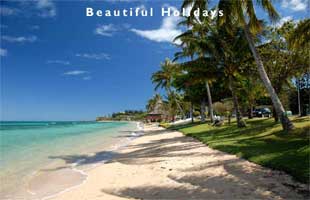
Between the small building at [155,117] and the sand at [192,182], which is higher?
the small building at [155,117]

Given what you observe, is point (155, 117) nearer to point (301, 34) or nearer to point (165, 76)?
point (165, 76)

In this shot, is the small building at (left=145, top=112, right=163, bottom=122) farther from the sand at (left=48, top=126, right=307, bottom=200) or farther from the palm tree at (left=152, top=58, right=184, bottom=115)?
the sand at (left=48, top=126, right=307, bottom=200)

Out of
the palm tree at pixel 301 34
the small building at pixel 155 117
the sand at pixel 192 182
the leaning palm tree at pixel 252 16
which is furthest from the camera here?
the small building at pixel 155 117

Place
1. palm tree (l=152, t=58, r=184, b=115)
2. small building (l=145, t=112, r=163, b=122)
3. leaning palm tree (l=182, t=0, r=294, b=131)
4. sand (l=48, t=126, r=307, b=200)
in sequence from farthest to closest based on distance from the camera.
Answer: small building (l=145, t=112, r=163, b=122)
palm tree (l=152, t=58, r=184, b=115)
leaning palm tree (l=182, t=0, r=294, b=131)
sand (l=48, t=126, r=307, b=200)

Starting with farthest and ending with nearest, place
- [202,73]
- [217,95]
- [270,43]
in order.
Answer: [217,95] < [202,73] < [270,43]

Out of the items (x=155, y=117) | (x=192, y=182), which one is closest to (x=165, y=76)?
(x=155, y=117)

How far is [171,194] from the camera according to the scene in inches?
203

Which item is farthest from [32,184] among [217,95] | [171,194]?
[217,95]

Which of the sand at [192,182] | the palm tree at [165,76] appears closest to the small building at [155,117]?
the palm tree at [165,76]

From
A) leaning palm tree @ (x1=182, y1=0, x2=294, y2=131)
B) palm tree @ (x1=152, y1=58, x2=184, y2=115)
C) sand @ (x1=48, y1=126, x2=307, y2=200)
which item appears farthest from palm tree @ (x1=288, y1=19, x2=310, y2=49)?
palm tree @ (x1=152, y1=58, x2=184, y2=115)

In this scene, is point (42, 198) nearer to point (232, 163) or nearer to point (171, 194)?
point (171, 194)

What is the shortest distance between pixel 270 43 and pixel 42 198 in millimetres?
14870

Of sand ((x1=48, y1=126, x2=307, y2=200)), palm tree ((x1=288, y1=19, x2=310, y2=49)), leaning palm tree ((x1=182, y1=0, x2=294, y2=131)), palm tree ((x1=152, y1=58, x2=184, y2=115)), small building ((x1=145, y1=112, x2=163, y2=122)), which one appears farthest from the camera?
small building ((x1=145, y1=112, x2=163, y2=122))

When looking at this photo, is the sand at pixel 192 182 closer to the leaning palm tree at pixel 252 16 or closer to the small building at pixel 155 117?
the leaning palm tree at pixel 252 16
